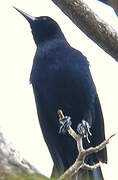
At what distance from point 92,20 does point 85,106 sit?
122 centimetres

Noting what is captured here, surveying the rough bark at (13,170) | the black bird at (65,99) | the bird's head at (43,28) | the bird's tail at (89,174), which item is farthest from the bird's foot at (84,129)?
the rough bark at (13,170)

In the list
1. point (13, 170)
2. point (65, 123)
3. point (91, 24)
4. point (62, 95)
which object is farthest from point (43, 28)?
point (13, 170)

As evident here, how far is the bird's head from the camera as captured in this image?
15.1 ft

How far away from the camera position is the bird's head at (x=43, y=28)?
15.1 feet

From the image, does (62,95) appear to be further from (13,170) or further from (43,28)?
(13,170)

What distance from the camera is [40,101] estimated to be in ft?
13.0

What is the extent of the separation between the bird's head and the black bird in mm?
559

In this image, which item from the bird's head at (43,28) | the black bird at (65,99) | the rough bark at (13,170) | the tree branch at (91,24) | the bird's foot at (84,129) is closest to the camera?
the rough bark at (13,170)

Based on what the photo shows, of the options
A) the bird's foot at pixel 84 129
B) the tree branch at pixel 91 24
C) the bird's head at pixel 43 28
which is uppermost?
the tree branch at pixel 91 24

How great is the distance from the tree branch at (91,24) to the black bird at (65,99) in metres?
1.15

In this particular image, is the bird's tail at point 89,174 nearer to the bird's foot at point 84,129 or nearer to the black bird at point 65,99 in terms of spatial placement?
the black bird at point 65,99

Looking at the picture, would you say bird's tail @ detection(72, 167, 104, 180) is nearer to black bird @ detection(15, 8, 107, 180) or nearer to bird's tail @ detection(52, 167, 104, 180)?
bird's tail @ detection(52, 167, 104, 180)

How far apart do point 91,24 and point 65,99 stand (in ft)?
4.14

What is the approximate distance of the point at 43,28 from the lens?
474 cm
